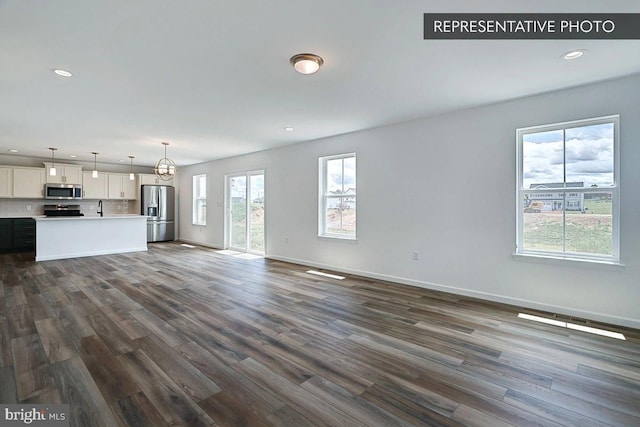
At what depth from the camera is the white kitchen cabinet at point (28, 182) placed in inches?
293

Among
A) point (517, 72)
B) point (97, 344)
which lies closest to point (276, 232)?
point (97, 344)

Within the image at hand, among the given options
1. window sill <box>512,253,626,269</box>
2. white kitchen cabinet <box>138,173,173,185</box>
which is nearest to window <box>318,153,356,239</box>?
window sill <box>512,253,626,269</box>

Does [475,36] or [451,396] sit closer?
[451,396]

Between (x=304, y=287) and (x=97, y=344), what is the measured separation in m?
2.51

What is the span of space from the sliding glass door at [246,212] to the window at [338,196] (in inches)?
75.8

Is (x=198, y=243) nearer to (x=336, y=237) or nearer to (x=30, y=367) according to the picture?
(x=336, y=237)

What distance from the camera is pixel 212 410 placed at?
1783 mm

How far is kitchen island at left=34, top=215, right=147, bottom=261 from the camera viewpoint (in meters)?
6.50

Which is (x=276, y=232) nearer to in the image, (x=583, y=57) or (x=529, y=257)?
(x=529, y=257)

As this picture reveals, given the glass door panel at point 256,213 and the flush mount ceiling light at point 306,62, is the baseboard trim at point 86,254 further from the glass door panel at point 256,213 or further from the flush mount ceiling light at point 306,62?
the flush mount ceiling light at point 306,62

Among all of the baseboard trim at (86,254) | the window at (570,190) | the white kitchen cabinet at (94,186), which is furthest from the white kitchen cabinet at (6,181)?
the window at (570,190)

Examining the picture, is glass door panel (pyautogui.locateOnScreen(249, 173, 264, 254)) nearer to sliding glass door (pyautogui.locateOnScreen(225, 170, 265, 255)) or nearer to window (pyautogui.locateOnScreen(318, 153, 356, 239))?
sliding glass door (pyautogui.locateOnScreen(225, 170, 265, 255))

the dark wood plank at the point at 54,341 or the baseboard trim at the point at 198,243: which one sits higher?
the baseboard trim at the point at 198,243

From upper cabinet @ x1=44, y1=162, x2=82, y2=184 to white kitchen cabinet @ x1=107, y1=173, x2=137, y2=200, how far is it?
0.73 m
